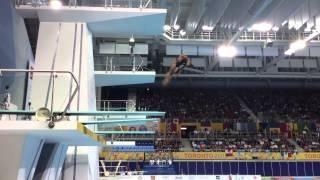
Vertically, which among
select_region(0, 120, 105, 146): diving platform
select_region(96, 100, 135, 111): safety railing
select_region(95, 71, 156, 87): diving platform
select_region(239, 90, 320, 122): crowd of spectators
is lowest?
select_region(0, 120, 105, 146): diving platform

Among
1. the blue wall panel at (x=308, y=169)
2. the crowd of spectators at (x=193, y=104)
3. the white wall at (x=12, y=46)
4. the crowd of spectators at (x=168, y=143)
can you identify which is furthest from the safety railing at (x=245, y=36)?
the crowd of spectators at (x=193, y=104)

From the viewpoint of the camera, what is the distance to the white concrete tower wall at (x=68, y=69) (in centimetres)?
908

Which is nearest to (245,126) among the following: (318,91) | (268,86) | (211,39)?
(268,86)

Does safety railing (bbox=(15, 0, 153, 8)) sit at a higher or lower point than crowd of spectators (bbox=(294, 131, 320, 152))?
higher

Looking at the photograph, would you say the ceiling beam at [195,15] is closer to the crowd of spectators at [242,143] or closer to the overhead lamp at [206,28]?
the overhead lamp at [206,28]

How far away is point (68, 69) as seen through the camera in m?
10.1

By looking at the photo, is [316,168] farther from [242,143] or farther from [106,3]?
[106,3]

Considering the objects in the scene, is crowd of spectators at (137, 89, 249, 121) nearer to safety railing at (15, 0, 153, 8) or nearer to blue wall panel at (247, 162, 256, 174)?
blue wall panel at (247, 162, 256, 174)

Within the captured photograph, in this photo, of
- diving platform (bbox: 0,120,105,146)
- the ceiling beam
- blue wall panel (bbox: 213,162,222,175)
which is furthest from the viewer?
blue wall panel (bbox: 213,162,222,175)

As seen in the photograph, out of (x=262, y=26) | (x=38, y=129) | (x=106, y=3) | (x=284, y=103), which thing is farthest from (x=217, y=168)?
(x=38, y=129)

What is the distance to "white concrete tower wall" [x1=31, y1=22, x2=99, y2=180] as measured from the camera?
9078 millimetres

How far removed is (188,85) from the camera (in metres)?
39.4

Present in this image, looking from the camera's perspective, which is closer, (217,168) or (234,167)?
(217,168)

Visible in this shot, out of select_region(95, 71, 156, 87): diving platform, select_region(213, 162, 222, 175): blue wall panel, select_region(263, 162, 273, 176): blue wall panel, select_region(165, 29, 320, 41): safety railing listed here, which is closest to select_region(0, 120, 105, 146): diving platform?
select_region(95, 71, 156, 87): diving platform
